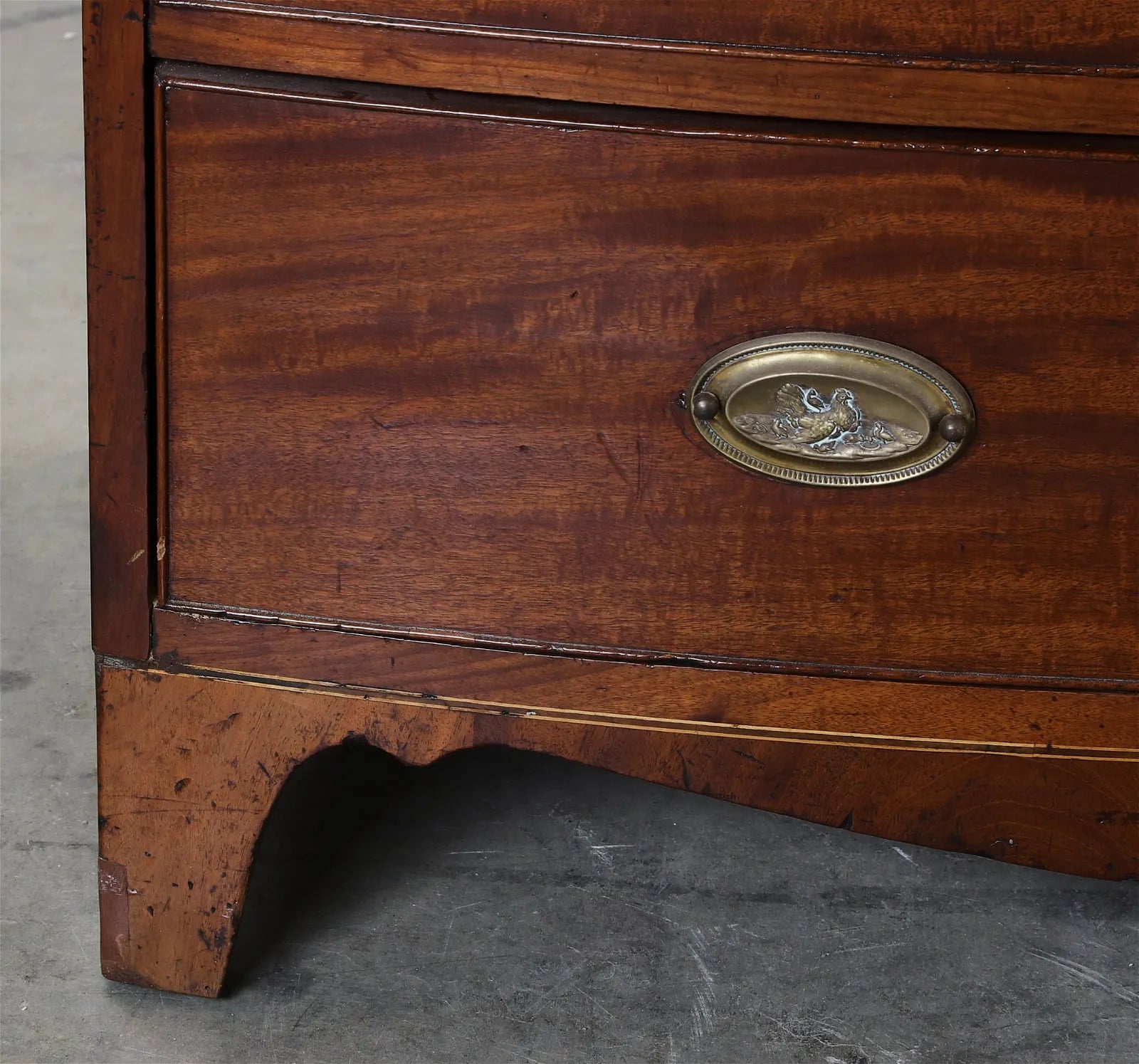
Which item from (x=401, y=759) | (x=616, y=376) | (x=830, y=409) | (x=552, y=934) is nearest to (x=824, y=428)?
(x=830, y=409)

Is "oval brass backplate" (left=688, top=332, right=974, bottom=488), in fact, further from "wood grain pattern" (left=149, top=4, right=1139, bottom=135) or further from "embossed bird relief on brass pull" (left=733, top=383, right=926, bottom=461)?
"wood grain pattern" (left=149, top=4, right=1139, bottom=135)

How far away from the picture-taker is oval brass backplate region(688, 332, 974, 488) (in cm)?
79

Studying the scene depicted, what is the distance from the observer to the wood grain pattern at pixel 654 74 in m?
0.74

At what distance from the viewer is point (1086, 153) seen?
0.75m

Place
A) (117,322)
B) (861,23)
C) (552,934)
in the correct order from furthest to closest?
1. (552,934)
2. (117,322)
3. (861,23)

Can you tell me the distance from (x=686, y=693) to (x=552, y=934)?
0.30 meters

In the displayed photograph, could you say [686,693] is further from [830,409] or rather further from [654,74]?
[654,74]

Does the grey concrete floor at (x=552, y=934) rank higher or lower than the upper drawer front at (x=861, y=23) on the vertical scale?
lower

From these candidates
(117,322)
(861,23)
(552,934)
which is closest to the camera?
(861,23)

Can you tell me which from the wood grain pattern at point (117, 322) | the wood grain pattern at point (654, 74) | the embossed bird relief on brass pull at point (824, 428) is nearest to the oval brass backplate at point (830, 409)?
the embossed bird relief on brass pull at point (824, 428)

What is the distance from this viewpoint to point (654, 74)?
76 cm

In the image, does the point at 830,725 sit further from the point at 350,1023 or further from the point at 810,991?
the point at 350,1023

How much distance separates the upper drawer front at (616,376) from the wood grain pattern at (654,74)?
0.02m

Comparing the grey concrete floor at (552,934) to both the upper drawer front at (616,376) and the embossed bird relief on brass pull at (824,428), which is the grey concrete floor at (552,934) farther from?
the embossed bird relief on brass pull at (824,428)
